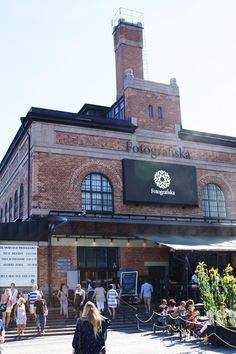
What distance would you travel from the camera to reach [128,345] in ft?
45.1

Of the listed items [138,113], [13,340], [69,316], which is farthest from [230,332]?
[138,113]

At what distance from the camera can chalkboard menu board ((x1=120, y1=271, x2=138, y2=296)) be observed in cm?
2323

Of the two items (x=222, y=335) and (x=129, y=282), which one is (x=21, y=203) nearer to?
(x=129, y=282)

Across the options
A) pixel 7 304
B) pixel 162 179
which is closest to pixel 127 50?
pixel 162 179

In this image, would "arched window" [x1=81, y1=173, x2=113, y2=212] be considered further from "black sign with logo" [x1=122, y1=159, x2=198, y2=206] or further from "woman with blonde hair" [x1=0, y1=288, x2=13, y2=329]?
"woman with blonde hair" [x1=0, y1=288, x2=13, y2=329]

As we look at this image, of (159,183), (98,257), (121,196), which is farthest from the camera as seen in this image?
(159,183)

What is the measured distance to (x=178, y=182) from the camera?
27875 millimetres

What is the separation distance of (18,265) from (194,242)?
28.7 ft

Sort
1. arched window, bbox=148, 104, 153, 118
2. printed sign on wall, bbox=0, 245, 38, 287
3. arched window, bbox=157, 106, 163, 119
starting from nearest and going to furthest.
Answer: printed sign on wall, bbox=0, 245, 38, 287 < arched window, bbox=148, 104, 153, 118 < arched window, bbox=157, 106, 163, 119

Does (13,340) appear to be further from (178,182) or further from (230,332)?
(178,182)

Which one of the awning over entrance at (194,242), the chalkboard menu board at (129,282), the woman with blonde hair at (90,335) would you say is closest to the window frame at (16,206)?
the chalkboard menu board at (129,282)

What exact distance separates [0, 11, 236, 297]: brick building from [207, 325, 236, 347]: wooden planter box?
755 cm

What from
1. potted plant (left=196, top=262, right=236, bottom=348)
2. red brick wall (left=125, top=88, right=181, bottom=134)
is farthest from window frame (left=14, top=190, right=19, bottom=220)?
potted plant (left=196, top=262, right=236, bottom=348)

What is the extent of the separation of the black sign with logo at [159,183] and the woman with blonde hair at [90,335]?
19.5m
